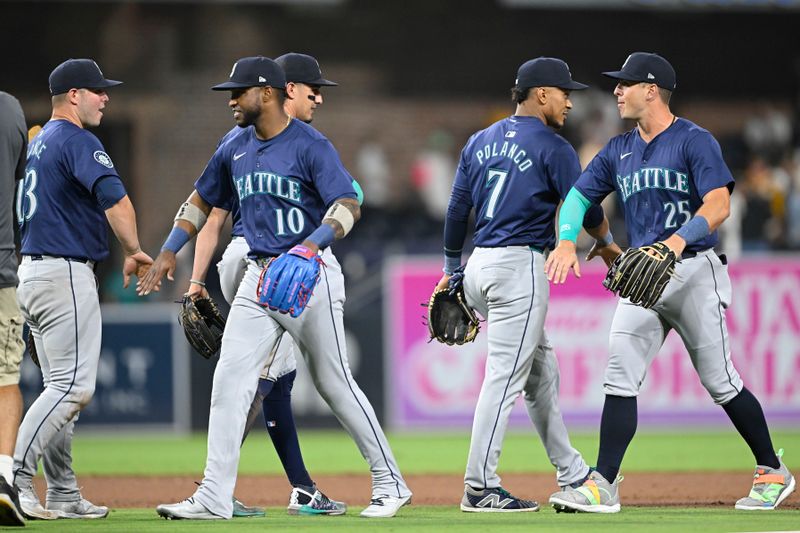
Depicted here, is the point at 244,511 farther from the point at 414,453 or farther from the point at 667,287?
the point at 414,453

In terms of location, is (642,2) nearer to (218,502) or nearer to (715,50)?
(715,50)

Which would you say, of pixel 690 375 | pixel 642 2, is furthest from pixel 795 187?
pixel 690 375

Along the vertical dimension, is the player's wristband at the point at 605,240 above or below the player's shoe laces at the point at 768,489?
above

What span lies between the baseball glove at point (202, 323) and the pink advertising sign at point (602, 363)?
18.1 feet

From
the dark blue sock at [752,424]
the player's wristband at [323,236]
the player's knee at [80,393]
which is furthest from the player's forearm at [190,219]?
the dark blue sock at [752,424]

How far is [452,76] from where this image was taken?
18.6 metres

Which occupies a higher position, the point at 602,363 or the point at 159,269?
the point at 159,269

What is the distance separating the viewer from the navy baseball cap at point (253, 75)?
6.11 metres

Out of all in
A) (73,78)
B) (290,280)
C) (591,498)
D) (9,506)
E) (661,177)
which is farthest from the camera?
(73,78)

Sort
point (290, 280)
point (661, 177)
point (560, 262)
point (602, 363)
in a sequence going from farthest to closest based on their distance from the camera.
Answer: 1. point (602, 363)
2. point (661, 177)
3. point (560, 262)
4. point (290, 280)

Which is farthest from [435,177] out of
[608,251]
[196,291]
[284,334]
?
[196,291]

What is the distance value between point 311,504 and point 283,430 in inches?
18.2

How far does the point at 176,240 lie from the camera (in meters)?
6.48

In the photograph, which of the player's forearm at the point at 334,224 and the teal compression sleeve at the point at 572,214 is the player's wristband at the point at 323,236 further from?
→ the teal compression sleeve at the point at 572,214
